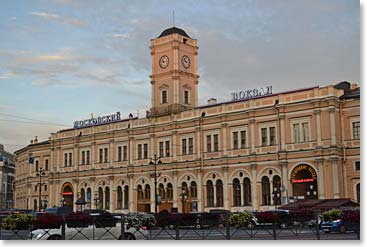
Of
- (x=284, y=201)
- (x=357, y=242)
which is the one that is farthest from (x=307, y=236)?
(x=284, y=201)

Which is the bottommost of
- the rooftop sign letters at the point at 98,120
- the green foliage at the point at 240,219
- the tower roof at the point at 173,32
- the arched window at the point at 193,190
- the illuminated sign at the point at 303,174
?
the green foliage at the point at 240,219

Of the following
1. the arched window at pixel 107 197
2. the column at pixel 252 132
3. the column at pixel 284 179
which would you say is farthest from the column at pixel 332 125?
the arched window at pixel 107 197

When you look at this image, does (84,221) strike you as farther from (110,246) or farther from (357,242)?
(357,242)

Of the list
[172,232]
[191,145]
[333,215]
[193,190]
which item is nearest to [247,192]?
[193,190]

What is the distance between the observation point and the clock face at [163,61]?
40.6 metres

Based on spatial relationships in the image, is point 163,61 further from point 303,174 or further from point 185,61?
point 303,174

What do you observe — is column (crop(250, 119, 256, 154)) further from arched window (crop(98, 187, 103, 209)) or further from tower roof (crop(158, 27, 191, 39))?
arched window (crop(98, 187, 103, 209))

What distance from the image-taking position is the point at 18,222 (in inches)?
523

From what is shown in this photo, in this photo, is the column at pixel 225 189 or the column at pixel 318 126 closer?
the column at pixel 318 126

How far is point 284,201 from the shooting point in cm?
3253

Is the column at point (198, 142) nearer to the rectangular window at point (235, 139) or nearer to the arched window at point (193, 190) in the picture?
the arched window at point (193, 190)

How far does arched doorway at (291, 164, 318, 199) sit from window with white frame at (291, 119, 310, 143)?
156 centimetres

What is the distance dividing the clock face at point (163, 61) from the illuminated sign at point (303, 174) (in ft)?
43.1

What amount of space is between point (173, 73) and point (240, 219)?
90.3 feet
